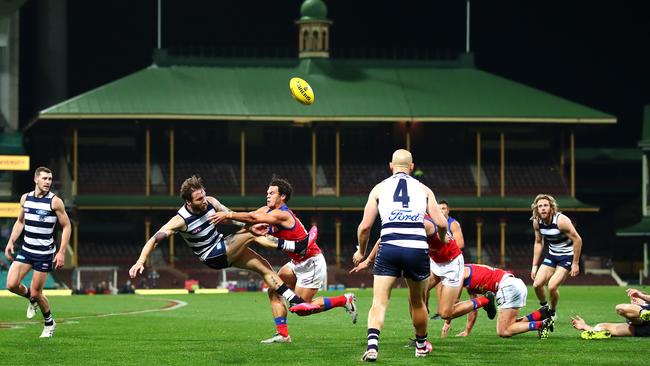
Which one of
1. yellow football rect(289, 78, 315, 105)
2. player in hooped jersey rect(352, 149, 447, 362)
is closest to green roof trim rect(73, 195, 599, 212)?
yellow football rect(289, 78, 315, 105)

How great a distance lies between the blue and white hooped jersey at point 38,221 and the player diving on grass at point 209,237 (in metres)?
2.93

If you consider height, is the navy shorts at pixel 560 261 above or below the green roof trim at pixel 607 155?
below

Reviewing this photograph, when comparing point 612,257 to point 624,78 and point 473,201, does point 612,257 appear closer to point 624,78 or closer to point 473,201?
point 473,201

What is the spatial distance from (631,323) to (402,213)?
553 cm

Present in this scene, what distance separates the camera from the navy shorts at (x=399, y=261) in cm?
1773

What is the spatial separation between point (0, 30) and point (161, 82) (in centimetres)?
834

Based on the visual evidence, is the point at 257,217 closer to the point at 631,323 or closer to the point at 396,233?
the point at 396,233

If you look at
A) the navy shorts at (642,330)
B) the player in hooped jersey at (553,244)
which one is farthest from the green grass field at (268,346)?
the player in hooped jersey at (553,244)

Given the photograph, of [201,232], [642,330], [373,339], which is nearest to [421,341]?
[373,339]

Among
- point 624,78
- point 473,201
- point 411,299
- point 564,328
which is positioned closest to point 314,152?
point 473,201

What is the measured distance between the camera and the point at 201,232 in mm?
20391

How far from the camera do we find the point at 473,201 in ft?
242

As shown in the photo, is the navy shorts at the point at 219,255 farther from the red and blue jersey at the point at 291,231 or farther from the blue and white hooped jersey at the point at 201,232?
the red and blue jersey at the point at 291,231

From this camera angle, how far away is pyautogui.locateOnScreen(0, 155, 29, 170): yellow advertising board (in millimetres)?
72250
